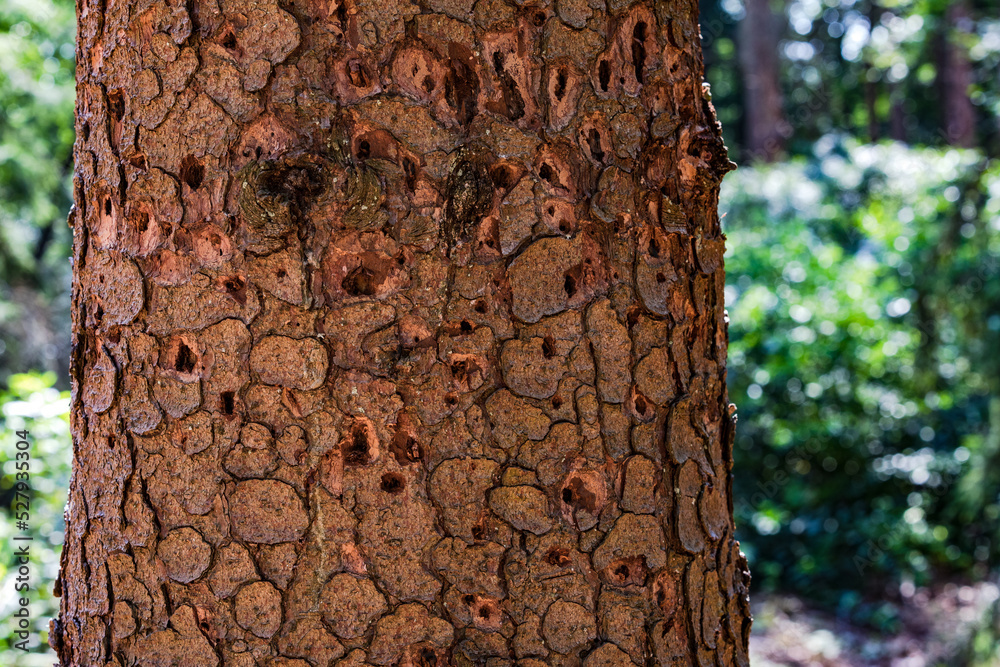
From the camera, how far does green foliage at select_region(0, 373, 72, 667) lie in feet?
9.87

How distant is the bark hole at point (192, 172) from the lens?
112 centimetres

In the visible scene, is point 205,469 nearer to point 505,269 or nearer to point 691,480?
point 505,269

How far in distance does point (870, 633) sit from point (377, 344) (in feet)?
17.0

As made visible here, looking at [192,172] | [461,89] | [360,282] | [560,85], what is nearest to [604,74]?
[560,85]

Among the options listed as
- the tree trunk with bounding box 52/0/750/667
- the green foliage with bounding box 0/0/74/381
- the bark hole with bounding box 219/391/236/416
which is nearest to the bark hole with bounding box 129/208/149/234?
the tree trunk with bounding box 52/0/750/667

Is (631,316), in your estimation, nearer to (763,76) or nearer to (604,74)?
(604,74)

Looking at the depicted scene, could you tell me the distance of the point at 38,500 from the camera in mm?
3980

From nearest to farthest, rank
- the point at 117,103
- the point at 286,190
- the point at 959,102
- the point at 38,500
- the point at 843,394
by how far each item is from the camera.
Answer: the point at 286,190
the point at 117,103
the point at 38,500
the point at 843,394
the point at 959,102

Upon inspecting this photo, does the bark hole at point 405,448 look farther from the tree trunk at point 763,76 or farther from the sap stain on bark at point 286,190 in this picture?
the tree trunk at point 763,76

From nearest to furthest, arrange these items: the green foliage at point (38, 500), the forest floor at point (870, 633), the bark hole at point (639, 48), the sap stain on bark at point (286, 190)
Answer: the sap stain on bark at point (286, 190) → the bark hole at point (639, 48) → the green foliage at point (38, 500) → the forest floor at point (870, 633)

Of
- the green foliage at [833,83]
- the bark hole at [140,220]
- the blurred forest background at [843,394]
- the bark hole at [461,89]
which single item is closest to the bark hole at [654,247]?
the bark hole at [461,89]

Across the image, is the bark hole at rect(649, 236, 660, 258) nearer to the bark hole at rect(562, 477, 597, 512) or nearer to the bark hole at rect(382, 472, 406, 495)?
the bark hole at rect(562, 477, 597, 512)

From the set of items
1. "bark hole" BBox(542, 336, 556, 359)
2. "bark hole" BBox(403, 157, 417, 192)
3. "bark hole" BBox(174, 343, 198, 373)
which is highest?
"bark hole" BBox(403, 157, 417, 192)

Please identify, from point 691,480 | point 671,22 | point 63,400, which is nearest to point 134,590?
point 691,480
